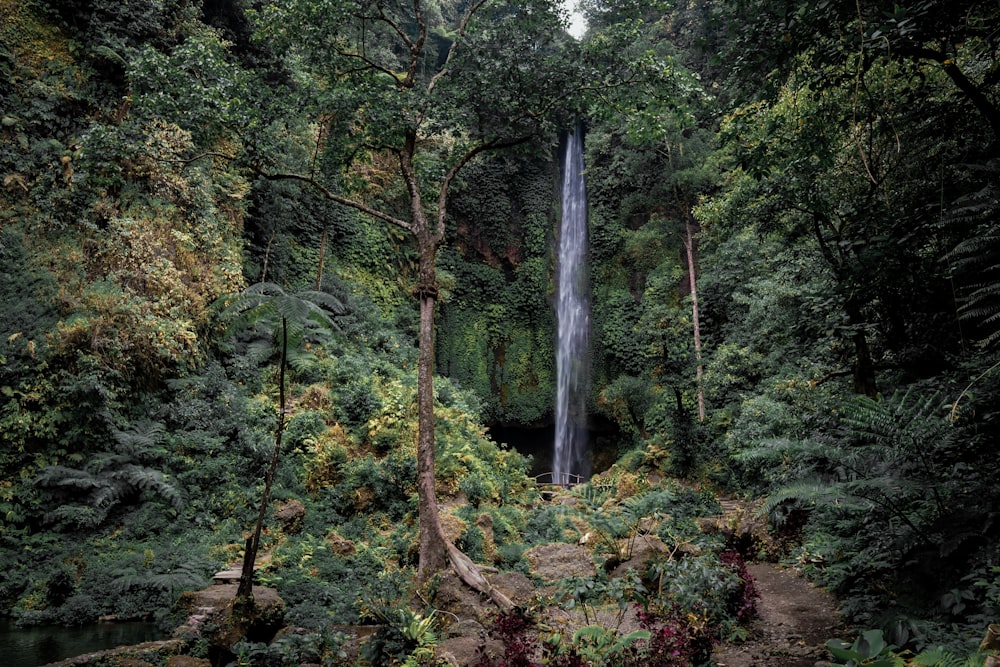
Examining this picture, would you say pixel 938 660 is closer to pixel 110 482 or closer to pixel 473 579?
pixel 473 579

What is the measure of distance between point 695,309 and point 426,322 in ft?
41.1

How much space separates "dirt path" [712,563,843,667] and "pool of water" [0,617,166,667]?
5539mm

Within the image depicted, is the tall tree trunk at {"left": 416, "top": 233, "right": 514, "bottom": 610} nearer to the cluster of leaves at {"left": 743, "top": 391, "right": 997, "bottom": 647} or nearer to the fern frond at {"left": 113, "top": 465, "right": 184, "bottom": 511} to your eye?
the cluster of leaves at {"left": 743, "top": 391, "right": 997, "bottom": 647}

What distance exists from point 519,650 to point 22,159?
11.6m

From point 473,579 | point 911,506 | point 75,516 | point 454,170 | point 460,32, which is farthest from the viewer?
point 454,170

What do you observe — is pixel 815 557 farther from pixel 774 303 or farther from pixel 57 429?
pixel 57 429

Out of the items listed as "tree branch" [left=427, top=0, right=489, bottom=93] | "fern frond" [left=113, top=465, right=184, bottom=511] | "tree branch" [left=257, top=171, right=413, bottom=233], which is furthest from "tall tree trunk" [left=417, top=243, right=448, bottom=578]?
"fern frond" [left=113, top=465, right=184, bottom=511]

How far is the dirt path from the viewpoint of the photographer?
429 cm

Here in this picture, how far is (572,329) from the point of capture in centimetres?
2236

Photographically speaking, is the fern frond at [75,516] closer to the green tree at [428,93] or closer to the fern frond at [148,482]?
the fern frond at [148,482]

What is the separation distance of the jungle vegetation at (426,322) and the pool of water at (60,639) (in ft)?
0.81

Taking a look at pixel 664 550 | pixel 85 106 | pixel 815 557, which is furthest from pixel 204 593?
pixel 85 106

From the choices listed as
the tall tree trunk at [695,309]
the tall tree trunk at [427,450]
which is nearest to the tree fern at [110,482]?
the tall tree trunk at [427,450]

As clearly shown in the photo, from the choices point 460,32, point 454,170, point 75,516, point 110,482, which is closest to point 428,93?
point 460,32
